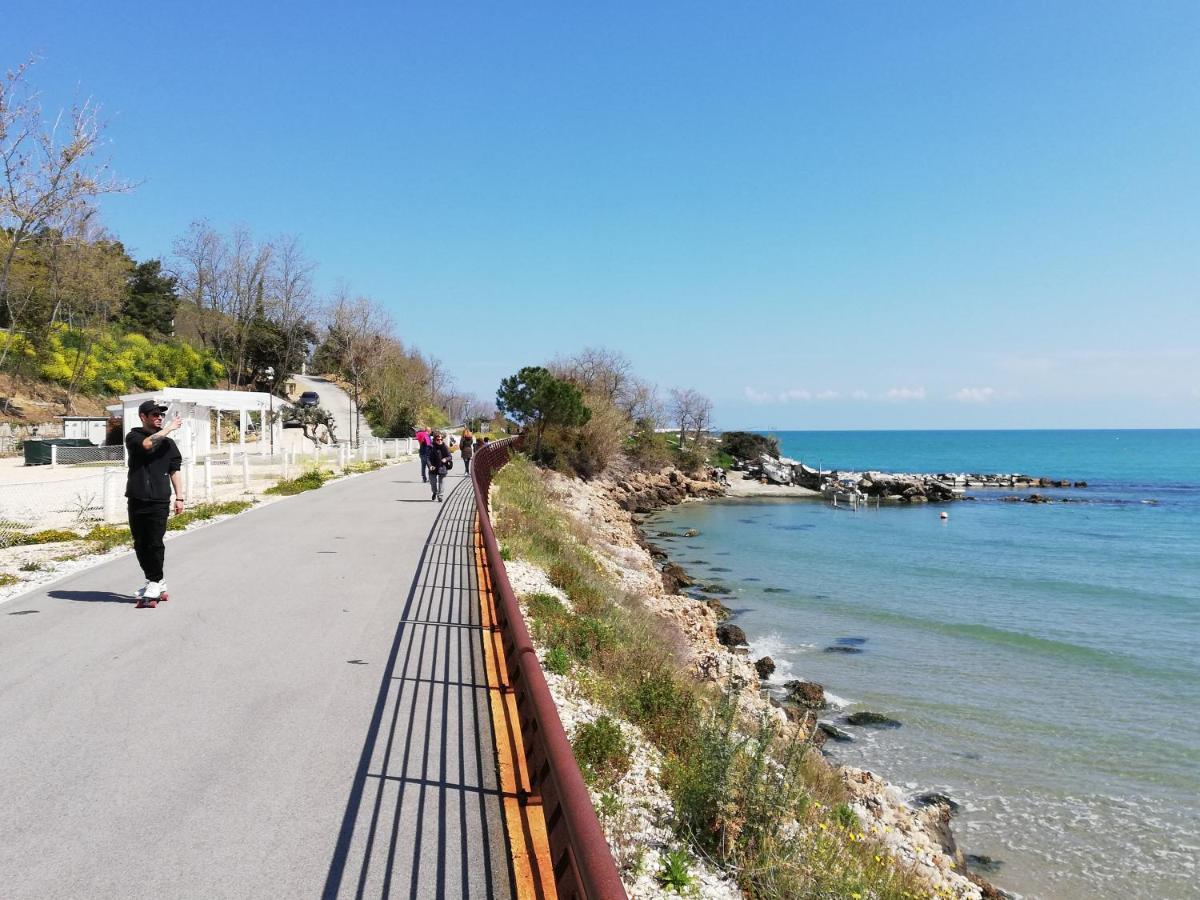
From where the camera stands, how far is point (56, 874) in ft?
11.7

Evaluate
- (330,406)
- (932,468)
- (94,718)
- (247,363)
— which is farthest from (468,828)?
(932,468)

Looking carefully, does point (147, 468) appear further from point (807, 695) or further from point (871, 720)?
point (871, 720)

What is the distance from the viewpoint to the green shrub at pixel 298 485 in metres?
22.6

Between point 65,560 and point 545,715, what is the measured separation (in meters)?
10.6

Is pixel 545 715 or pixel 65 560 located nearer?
pixel 545 715

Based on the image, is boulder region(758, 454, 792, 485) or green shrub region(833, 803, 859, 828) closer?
green shrub region(833, 803, 859, 828)

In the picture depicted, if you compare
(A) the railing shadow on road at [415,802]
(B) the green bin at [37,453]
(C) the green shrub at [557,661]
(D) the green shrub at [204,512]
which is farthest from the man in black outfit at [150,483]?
(B) the green bin at [37,453]

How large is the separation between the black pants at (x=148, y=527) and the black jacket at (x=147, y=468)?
0.27 feet

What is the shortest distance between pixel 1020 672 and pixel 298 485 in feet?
65.9

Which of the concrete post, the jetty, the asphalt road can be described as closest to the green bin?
the concrete post

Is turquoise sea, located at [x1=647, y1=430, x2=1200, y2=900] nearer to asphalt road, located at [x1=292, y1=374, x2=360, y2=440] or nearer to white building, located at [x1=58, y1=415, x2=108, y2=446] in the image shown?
white building, located at [x1=58, y1=415, x2=108, y2=446]

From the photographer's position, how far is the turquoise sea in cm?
1016

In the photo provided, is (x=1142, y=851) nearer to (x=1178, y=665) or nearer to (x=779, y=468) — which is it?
(x=1178, y=665)

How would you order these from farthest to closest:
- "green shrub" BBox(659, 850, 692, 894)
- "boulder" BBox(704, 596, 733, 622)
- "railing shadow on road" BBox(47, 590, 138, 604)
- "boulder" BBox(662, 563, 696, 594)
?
1. "boulder" BBox(662, 563, 696, 594)
2. "boulder" BBox(704, 596, 733, 622)
3. "railing shadow on road" BBox(47, 590, 138, 604)
4. "green shrub" BBox(659, 850, 692, 894)
